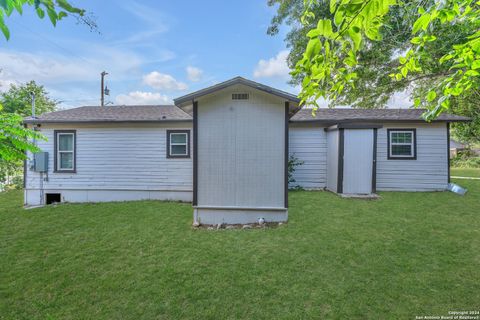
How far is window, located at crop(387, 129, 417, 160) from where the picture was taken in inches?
324

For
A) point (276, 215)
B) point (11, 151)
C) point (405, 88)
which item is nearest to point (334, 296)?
point (276, 215)

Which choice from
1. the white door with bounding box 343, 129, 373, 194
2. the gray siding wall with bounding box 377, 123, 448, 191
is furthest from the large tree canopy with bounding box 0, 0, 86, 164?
the gray siding wall with bounding box 377, 123, 448, 191

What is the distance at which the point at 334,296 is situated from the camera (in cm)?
275

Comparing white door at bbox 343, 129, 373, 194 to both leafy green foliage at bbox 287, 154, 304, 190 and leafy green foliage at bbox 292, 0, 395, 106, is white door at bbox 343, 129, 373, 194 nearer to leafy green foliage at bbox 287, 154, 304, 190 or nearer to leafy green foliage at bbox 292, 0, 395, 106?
leafy green foliage at bbox 287, 154, 304, 190

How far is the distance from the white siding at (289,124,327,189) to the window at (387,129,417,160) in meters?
2.43

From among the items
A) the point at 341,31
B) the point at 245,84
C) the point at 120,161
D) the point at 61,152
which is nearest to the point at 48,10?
the point at 341,31

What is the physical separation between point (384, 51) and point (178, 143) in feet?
29.2

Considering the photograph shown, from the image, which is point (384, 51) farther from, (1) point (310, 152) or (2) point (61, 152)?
(2) point (61, 152)

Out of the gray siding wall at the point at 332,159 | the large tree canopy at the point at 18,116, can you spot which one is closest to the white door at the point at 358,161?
the gray siding wall at the point at 332,159

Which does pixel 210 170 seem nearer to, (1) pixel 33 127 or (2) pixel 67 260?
(2) pixel 67 260

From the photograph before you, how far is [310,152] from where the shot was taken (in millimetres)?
8516

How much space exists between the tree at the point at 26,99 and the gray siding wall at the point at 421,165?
25121mm

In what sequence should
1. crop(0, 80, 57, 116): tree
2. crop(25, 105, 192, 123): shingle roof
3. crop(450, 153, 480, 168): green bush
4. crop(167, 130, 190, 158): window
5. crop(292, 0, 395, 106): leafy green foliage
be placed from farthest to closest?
1. crop(0, 80, 57, 116): tree
2. crop(450, 153, 480, 168): green bush
3. crop(167, 130, 190, 158): window
4. crop(25, 105, 192, 123): shingle roof
5. crop(292, 0, 395, 106): leafy green foliage

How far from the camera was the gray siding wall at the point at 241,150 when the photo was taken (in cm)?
504
